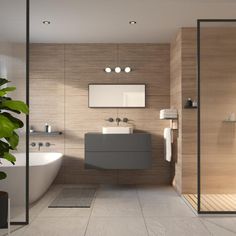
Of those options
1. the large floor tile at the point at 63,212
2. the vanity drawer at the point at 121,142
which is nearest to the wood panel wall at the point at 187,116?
the vanity drawer at the point at 121,142

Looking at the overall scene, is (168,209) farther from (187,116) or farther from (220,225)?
(187,116)

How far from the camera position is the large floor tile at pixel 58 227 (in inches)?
137

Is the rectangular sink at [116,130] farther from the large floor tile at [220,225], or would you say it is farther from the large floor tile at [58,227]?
the large floor tile at [220,225]

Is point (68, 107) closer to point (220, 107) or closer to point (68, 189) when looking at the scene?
point (68, 189)

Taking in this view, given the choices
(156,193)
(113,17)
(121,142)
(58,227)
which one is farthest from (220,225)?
(113,17)

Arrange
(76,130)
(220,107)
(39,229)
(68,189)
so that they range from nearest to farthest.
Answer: (39,229) < (220,107) < (68,189) < (76,130)

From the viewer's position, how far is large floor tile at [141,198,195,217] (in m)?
4.20

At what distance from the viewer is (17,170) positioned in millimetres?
4086

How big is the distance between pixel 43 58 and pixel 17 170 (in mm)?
2747

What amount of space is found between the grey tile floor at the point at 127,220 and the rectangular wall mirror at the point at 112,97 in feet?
5.73

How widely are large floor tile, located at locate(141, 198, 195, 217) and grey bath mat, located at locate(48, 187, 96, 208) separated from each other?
80 centimetres

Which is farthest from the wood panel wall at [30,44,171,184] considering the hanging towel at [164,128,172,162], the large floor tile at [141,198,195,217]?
the large floor tile at [141,198,195,217]

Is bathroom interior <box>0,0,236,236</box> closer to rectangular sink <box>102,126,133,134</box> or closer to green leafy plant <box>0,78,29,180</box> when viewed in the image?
rectangular sink <box>102,126,133,134</box>

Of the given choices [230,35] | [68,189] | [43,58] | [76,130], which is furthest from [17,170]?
[230,35]
